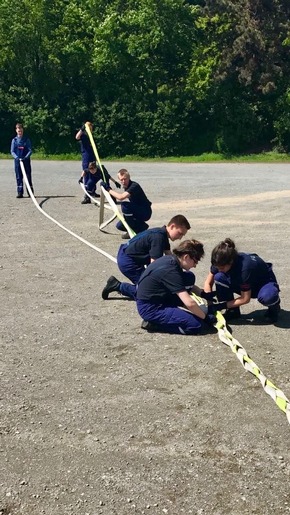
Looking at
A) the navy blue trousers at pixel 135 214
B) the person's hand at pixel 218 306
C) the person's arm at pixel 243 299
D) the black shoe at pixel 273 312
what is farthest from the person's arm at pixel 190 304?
the navy blue trousers at pixel 135 214

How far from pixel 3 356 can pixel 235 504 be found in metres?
2.95

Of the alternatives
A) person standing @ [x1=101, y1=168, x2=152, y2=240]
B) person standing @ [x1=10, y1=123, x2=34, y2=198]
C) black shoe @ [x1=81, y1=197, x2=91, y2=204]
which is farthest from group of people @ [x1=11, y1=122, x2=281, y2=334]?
person standing @ [x1=10, y1=123, x2=34, y2=198]

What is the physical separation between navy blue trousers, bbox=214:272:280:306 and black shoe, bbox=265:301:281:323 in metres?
0.10

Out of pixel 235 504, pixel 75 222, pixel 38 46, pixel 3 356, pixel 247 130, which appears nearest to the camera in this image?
pixel 235 504

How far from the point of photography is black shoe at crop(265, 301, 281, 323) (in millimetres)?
6805

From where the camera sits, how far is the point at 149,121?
33.9 meters

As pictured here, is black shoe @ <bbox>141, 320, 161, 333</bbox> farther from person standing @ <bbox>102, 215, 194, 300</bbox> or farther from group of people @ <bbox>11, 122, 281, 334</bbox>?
person standing @ <bbox>102, 215, 194, 300</bbox>

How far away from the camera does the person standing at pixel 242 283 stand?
6680 mm

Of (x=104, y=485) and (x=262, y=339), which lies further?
(x=262, y=339)

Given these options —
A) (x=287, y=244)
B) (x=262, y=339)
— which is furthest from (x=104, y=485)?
(x=287, y=244)

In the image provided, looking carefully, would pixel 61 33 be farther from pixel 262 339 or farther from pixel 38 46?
pixel 262 339

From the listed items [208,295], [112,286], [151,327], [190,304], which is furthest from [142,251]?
[190,304]

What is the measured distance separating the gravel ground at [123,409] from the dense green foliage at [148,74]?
82.7ft

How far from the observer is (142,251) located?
7.71m
